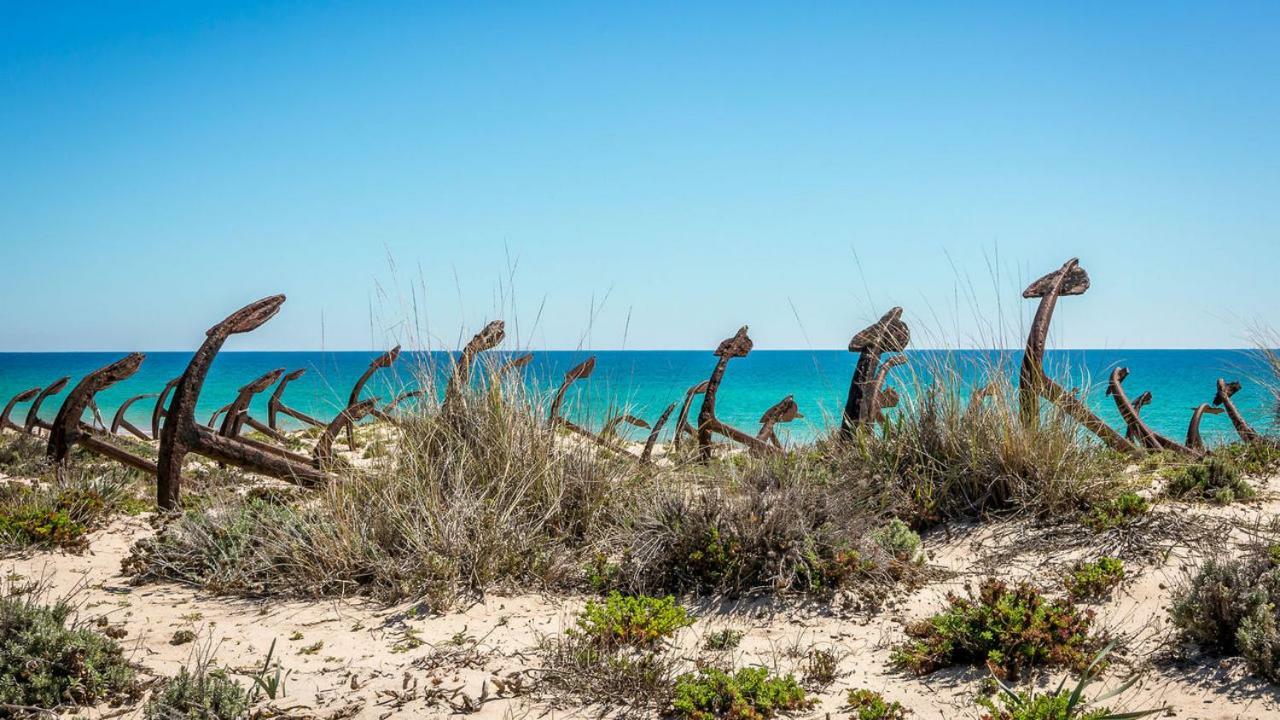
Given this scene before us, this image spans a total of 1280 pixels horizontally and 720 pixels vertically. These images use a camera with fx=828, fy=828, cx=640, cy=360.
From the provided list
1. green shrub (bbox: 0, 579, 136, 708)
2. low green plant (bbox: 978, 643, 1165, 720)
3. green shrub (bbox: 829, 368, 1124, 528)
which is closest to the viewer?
low green plant (bbox: 978, 643, 1165, 720)

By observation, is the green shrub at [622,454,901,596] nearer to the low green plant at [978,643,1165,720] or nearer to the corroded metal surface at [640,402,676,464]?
the low green plant at [978,643,1165,720]

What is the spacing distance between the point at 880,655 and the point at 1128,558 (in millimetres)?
1762

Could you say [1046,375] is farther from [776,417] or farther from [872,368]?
[776,417]

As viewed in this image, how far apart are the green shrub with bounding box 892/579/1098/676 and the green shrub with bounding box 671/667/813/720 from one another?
66cm

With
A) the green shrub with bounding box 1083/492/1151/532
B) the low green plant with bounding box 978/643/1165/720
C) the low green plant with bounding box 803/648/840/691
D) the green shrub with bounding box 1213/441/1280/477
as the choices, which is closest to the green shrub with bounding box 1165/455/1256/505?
the green shrub with bounding box 1213/441/1280/477

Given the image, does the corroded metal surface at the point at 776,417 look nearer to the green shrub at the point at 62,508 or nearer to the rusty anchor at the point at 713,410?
the rusty anchor at the point at 713,410

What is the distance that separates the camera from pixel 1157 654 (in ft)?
11.5

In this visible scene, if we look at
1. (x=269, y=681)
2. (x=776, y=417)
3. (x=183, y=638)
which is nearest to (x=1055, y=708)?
(x=269, y=681)

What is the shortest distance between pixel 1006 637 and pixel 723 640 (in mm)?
1226

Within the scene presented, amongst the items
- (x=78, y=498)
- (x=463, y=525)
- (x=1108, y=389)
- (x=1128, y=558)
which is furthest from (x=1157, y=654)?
(x=78, y=498)

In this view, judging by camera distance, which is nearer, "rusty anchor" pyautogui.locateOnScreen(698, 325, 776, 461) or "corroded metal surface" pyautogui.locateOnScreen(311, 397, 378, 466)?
"corroded metal surface" pyautogui.locateOnScreen(311, 397, 378, 466)

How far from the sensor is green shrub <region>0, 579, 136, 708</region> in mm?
3322

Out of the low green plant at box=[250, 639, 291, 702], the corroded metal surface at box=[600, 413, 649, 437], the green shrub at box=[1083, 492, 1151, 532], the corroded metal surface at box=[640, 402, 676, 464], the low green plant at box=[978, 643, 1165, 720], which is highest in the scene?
the corroded metal surface at box=[600, 413, 649, 437]

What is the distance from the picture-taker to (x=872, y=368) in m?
6.34
